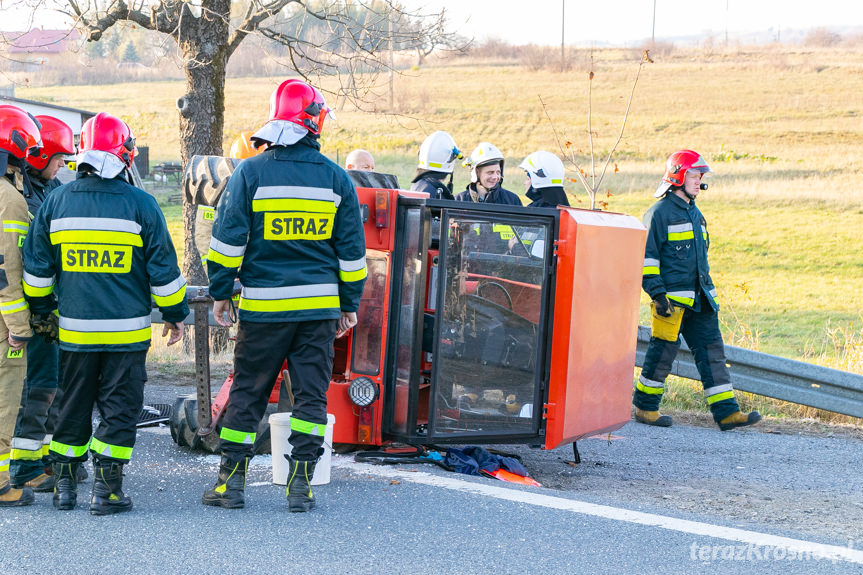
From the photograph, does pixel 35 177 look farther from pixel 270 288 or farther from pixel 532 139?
pixel 532 139

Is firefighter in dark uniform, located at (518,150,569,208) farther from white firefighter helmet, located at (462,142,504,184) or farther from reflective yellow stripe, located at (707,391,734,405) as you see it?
reflective yellow stripe, located at (707,391,734,405)

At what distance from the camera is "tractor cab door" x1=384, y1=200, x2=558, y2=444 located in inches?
200

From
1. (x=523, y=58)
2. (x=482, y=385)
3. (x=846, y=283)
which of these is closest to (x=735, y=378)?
(x=482, y=385)

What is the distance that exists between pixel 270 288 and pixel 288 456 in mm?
824

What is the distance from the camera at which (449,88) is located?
58500 mm

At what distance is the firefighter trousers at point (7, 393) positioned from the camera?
4465mm

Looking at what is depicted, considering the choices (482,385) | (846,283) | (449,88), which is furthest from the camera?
(449,88)

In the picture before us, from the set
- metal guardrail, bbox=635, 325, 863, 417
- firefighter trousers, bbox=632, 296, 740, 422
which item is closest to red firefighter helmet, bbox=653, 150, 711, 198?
firefighter trousers, bbox=632, 296, 740, 422

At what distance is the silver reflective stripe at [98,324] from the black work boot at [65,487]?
650 mm

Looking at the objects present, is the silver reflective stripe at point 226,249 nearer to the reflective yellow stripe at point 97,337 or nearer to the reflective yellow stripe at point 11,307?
the reflective yellow stripe at point 97,337

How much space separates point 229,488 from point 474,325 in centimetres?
157

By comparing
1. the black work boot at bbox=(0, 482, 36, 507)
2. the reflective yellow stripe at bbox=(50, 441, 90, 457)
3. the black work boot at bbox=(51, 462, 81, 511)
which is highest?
the reflective yellow stripe at bbox=(50, 441, 90, 457)

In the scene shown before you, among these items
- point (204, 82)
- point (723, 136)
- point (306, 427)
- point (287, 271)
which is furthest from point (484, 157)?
point (723, 136)

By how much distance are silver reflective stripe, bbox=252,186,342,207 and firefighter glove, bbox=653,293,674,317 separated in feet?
11.4
